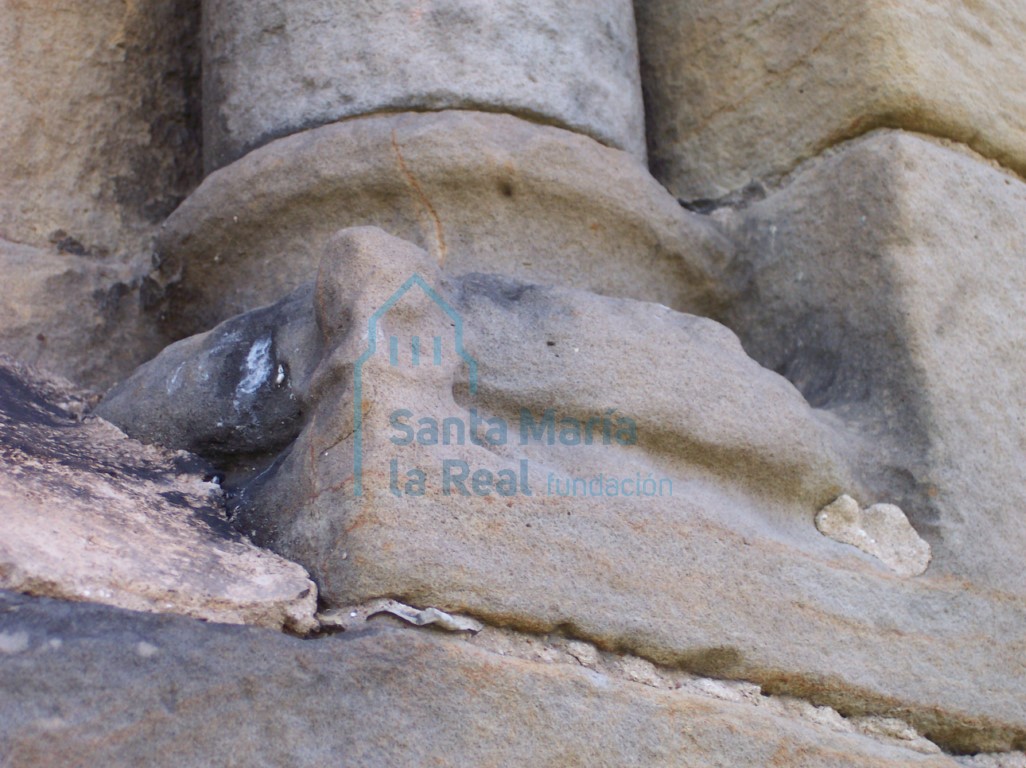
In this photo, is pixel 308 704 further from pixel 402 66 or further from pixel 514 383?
pixel 402 66

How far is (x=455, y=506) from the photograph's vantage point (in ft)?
3.54

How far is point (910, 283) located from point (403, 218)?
0.62 meters

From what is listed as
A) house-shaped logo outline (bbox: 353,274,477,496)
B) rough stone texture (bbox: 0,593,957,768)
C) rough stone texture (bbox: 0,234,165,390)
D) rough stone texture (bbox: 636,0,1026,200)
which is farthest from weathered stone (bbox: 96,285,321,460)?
rough stone texture (bbox: 636,0,1026,200)

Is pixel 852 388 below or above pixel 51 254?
above

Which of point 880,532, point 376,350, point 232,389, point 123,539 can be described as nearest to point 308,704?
point 123,539

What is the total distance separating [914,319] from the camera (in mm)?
1452

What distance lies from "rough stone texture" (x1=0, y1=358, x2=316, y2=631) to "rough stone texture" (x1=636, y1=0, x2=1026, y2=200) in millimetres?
944

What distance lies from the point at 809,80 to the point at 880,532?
0.69 metres

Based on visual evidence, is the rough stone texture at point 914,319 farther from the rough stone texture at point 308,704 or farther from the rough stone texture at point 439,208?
the rough stone texture at point 308,704

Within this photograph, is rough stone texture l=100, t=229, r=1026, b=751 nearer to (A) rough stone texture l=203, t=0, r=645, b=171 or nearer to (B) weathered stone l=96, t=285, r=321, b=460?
(B) weathered stone l=96, t=285, r=321, b=460

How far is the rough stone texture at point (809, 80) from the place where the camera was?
1.64 metres

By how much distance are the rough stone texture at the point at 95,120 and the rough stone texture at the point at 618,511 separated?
0.41m

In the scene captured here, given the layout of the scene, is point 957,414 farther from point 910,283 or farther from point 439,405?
point 439,405

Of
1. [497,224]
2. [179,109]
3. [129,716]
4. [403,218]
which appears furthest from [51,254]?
[129,716]
